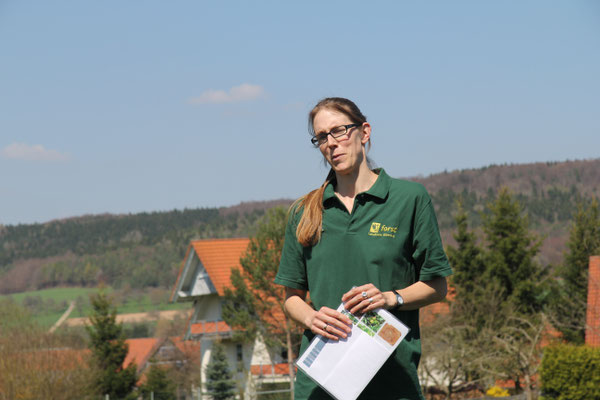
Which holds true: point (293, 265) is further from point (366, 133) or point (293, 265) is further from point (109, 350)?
point (109, 350)

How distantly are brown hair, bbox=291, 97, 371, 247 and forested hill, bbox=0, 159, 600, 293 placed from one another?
312 ft

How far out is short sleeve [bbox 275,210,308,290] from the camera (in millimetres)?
3197

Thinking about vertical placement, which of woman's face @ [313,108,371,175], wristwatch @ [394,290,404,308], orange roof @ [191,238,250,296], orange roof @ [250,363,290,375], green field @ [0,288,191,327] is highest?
woman's face @ [313,108,371,175]

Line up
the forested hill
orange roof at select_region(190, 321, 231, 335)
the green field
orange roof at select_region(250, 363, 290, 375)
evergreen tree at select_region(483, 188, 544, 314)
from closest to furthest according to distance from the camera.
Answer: evergreen tree at select_region(483, 188, 544, 314)
orange roof at select_region(250, 363, 290, 375)
orange roof at select_region(190, 321, 231, 335)
the green field
the forested hill

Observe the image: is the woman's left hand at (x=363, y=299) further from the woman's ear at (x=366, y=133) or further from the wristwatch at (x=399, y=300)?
the woman's ear at (x=366, y=133)

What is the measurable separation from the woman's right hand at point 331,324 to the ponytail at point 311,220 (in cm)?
32

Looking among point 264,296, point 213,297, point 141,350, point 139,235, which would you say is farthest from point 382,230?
point 139,235

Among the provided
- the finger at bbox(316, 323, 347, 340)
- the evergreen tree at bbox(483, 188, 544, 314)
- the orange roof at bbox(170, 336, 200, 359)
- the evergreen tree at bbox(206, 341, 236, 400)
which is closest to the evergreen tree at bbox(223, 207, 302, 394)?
the evergreen tree at bbox(206, 341, 236, 400)

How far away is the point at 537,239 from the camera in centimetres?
3572

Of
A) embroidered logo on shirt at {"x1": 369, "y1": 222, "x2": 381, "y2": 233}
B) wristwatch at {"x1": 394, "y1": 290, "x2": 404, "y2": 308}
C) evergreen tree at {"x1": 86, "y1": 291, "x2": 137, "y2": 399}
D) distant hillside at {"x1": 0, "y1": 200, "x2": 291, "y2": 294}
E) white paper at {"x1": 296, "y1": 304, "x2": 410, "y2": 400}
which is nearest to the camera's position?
white paper at {"x1": 296, "y1": 304, "x2": 410, "y2": 400}

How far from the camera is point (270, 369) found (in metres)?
41.0

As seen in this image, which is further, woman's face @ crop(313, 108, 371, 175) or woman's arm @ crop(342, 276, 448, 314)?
woman's face @ crop(313, 108, 371, 175)

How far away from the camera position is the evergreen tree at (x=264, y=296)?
30703 mm

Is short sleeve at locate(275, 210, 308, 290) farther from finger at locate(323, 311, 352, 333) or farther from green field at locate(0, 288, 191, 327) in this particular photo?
green field at locate(0, 288, 191, 327)
